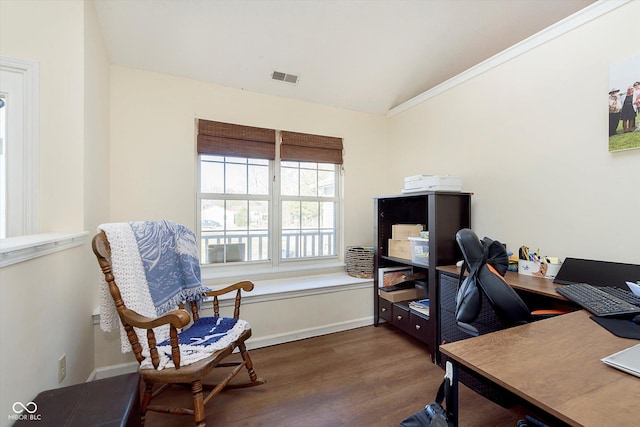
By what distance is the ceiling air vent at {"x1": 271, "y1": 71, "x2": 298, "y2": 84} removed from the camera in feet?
8.58

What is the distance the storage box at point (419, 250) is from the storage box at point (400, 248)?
0.23 ft

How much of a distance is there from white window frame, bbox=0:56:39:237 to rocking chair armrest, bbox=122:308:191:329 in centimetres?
89

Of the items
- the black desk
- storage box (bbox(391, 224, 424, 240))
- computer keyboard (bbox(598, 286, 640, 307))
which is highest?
storage box (bbox(391, 224, 424, 240))

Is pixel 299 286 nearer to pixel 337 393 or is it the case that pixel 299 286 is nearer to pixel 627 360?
pixel 337 393

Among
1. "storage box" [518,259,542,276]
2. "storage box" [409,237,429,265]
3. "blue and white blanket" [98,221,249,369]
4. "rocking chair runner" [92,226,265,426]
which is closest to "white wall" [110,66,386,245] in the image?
"blue and white blanket" [98,221,249,369]

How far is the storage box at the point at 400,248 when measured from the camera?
2.56 metres

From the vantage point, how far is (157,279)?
1677mm

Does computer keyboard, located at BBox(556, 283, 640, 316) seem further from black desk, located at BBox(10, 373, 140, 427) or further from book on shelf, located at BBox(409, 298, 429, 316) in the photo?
black desk, located at BBox(10, 373, 140, 427)

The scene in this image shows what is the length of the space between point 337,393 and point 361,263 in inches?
54.1

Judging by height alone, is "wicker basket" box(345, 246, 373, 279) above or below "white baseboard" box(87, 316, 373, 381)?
above

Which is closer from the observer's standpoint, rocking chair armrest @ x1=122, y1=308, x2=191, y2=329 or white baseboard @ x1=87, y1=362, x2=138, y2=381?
rocking chair armrest @ x1=122, y1=308, x2=191, y2=329

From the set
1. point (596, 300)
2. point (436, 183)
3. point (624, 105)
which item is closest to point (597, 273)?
point (596, 300)

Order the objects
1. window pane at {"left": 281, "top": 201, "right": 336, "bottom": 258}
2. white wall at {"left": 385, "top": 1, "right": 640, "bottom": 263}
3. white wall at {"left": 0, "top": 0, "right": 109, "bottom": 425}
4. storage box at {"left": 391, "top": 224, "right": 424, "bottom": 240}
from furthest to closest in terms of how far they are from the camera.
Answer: window pane at {"left": 281, "top": 201, "right": 336, "bottom": 258} < storage box at {"left": 391, "top": 224, "right": 424, "bottom": 240} < white wall at {"left": 385, "top": 1, "right": 640, "bottom": 263} < white wall at {"left": 0, "top": 0, "right": 109, "bottom": 425}

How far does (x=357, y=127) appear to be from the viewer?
3.29m
